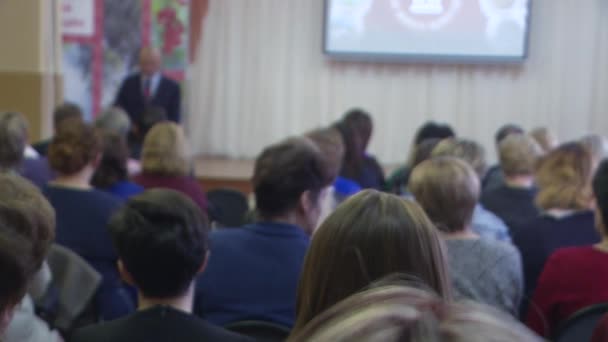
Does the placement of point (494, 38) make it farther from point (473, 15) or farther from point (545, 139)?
point (545, 139)

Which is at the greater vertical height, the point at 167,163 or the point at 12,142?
the point at 12,142

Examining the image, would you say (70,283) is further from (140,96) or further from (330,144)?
(140,96)

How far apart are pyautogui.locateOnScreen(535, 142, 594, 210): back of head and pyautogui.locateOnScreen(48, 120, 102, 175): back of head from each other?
1.75 meters

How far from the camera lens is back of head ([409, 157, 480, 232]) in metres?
2.48

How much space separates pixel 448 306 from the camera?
Answer: 607 millimetres

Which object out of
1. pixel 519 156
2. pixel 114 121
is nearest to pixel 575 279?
pixel 519 156

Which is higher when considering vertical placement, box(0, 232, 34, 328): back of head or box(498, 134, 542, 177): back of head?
box(0, 232, 34, 328): back of head

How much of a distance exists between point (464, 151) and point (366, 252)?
7.92 ft

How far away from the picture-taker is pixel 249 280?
2242 millimetres

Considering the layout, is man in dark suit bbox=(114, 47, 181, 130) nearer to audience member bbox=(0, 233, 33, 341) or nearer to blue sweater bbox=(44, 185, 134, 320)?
blue sweater bbox=(44, 185, 134, 320)

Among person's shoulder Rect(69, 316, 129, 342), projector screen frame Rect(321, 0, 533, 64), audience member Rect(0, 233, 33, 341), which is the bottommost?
person's shoulder Rect(69, 316, 129, 342)

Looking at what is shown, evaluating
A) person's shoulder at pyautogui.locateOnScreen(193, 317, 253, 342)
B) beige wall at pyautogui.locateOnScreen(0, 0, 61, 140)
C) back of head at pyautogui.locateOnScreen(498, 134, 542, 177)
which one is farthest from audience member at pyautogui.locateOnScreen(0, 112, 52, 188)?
beige wall at pyautogui.locateOnScreen(0, 0, 61, 140)

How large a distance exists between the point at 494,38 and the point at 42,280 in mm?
6542

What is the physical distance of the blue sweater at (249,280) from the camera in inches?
87.4
